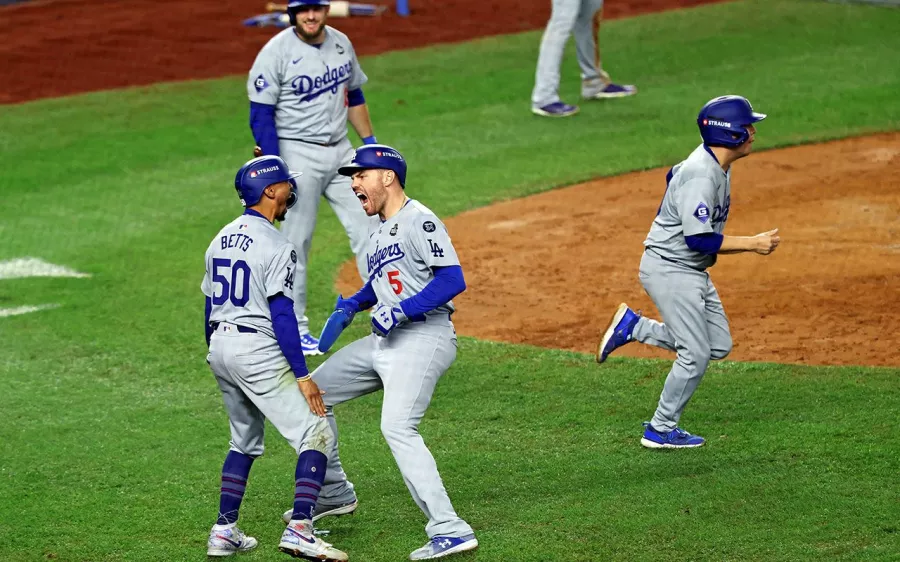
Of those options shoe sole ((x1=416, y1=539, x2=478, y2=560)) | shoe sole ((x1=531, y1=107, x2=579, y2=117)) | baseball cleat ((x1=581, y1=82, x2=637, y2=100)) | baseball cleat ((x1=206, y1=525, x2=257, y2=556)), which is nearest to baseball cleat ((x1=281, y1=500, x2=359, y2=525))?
baseball cleat ((x1=206, y1=525, x2=257, y2=556))

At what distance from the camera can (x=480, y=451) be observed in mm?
6957

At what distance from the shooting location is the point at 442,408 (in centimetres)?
765

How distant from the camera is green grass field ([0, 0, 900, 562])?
5.95 m

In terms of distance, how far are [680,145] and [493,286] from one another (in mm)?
4040

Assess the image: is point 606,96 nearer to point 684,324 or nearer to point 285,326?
point 684,324

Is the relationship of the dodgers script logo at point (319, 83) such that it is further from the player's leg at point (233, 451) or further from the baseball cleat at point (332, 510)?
the baseball cleat at point (332, 510)

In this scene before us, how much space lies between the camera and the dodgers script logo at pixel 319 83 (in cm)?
849

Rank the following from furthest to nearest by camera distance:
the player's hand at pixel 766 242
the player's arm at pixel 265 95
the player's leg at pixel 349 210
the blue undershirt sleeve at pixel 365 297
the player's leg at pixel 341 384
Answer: the player's leg at pixel 349 210
the player's arm at pixel 265 95
the player's hand at pixel 766 242
the blue undershirt sleeve at pixel 365 297
the player's leg at pixel 341 384

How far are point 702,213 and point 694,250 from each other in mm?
255

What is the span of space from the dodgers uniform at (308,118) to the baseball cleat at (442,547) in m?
3.27

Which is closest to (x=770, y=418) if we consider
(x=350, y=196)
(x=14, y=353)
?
(x=350, y=196)

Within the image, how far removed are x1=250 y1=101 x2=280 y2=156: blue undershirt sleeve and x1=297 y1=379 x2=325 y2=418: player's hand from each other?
2.97 meters

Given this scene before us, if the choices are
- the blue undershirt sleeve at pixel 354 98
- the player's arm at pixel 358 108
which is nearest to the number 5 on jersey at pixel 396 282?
the player's arm at pixel 358 108

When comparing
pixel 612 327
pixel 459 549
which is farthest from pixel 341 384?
pixel 612 327
